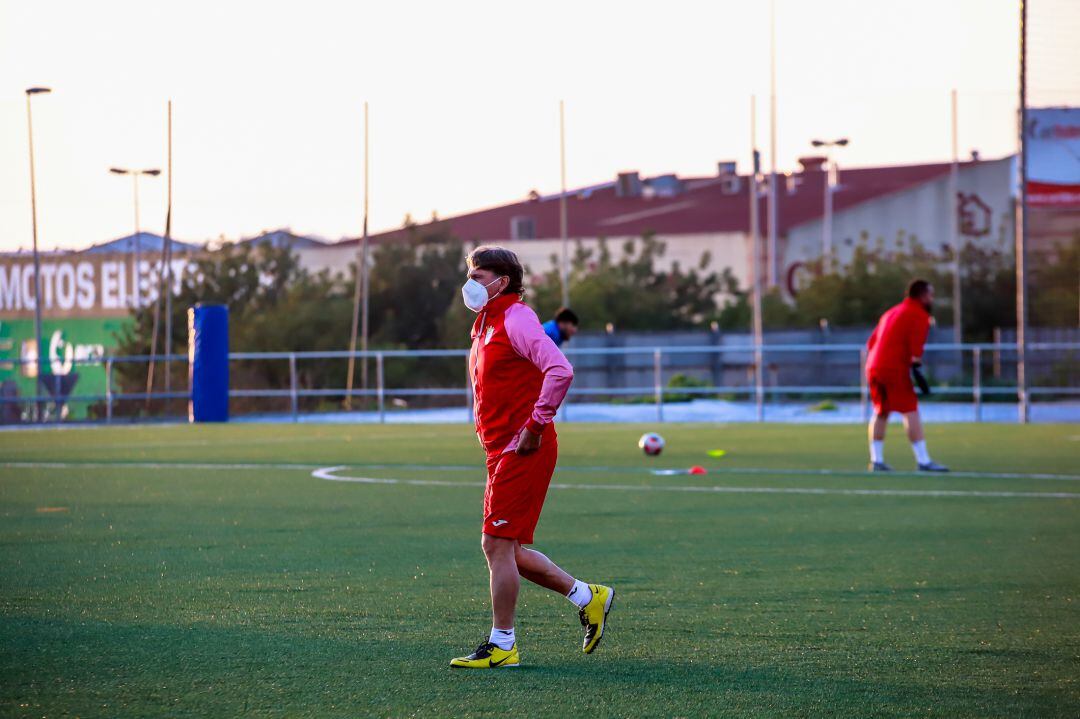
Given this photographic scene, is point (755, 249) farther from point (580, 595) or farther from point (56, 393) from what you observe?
point (580, 595)

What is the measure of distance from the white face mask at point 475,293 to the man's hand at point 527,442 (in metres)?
0.54

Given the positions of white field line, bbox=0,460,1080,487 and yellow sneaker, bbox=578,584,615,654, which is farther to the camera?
white field line, bbox=0,460,1080,487

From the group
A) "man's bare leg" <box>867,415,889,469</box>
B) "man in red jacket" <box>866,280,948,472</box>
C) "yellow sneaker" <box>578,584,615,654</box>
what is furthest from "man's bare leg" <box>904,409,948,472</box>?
"yellow sneaker" <box>578,584,615,654</box>

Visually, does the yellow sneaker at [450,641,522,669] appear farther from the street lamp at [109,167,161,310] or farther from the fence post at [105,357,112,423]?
the street lamp at [109,167,161,310]

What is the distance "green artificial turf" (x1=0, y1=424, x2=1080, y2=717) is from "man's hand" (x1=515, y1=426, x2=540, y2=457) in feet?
2.79

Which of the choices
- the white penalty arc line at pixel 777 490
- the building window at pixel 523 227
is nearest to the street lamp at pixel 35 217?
the white penalty arc line at pixel 777 490

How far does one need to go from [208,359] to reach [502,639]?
2191 centimetres

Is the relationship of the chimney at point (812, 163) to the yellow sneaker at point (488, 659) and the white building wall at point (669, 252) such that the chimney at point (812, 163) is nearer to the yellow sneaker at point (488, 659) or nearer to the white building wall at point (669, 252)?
the white building wall at point (669, 252)

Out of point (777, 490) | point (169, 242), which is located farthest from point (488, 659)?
A: point (169, 242)

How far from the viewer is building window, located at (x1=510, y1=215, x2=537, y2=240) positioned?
55.2 metres

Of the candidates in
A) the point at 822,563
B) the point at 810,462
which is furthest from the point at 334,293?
the point at 822,563

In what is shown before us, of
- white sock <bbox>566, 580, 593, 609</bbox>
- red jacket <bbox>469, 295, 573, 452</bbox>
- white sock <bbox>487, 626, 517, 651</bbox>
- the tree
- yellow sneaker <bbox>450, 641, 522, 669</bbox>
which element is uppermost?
the tree

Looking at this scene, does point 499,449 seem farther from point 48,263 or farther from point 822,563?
point 48,263

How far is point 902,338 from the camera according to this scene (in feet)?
48.1
